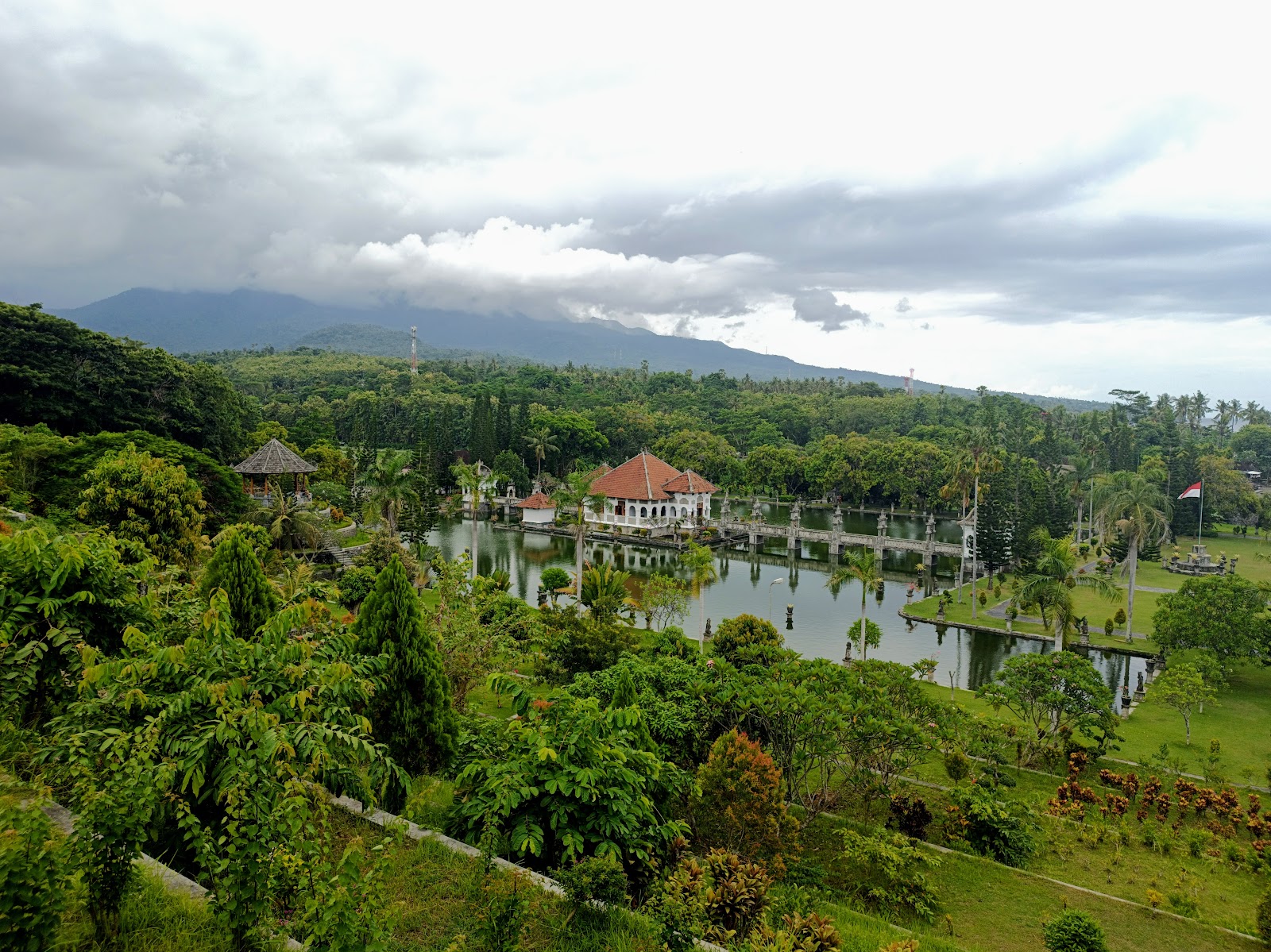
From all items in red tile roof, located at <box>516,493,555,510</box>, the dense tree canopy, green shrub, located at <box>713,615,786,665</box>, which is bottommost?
red tile roof, located at <box>516,493,555,510</box>

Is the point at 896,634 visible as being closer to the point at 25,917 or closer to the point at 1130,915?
the point at 1130,915

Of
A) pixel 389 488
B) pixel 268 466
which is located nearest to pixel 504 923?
pixel 389 488

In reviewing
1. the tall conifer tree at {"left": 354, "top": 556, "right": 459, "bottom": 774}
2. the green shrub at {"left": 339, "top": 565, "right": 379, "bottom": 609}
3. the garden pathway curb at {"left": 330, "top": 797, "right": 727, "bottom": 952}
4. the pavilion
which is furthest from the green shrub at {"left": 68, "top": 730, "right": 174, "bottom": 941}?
the pavilion

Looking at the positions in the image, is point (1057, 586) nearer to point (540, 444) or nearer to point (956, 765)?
point (956, 765)

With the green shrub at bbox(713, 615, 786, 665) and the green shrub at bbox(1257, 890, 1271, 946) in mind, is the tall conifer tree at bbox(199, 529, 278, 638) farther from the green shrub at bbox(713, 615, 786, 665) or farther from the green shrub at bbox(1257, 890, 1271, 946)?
the green shrub at bbox(1257, 890, 1271, 946)

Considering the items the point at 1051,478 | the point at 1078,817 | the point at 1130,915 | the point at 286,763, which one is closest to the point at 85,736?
the point at 286,763

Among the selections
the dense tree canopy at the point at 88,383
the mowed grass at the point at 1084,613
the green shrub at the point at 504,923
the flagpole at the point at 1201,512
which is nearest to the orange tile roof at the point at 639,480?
the mowed grass at the point at 1084,613
